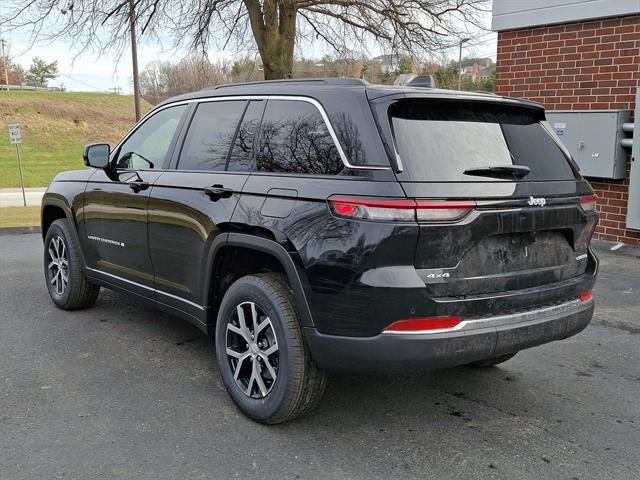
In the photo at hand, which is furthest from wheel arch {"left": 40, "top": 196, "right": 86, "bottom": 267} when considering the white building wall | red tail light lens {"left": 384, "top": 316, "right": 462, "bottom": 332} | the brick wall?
the white building wall

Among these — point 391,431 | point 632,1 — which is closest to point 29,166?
point 632,1

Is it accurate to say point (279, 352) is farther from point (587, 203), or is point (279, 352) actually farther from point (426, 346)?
point (587, 203)

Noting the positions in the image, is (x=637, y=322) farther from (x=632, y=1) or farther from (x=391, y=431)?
(x=632, y=1)

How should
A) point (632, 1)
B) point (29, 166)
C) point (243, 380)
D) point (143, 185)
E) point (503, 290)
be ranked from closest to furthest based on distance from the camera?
point (503, 290), point (243, 380), point (143, 185), point (632, 1), point (29, 166)

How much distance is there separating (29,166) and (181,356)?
3443cm

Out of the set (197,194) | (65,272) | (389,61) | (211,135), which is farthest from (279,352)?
(389,61)

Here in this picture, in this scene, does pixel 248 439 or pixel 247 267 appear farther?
pixel 247 267

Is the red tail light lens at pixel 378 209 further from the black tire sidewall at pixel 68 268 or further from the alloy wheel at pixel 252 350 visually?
the black tire sidewall at pixel 68 268

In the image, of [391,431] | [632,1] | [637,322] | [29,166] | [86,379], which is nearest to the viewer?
[391,431]

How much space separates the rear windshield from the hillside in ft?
108

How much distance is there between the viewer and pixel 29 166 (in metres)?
35.2

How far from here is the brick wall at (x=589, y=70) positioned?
7.77 meters

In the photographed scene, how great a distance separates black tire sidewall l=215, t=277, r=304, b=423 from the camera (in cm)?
322

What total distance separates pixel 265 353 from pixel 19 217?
12.0 meters
